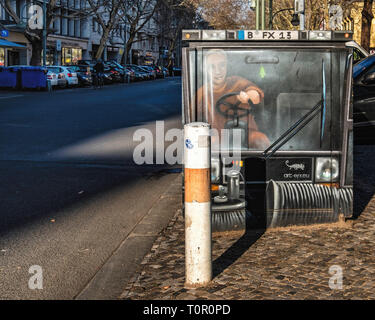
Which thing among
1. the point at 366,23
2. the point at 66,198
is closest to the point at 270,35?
the point at 66,198

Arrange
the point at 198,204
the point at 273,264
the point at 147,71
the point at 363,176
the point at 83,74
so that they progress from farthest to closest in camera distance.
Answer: the point at 147,71, the point at 83,74, the point at 363,176, the point at 273,264, the point at 198,204

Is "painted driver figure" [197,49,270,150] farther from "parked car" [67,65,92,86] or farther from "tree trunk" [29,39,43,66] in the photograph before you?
"tree trunk" [29,39,43,66]

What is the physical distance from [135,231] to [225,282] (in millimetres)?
1845

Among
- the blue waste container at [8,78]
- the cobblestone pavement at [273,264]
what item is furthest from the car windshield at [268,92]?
the blue waste container at [8,78]

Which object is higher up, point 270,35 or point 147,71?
point 147,71

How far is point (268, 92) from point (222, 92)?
0.44 meters

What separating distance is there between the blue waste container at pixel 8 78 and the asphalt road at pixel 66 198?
22.3 metres

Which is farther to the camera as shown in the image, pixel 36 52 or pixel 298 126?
pixel 36 52

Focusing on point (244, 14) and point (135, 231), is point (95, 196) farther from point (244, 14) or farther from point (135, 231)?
point (244, 14)

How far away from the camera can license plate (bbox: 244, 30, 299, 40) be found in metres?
5.88

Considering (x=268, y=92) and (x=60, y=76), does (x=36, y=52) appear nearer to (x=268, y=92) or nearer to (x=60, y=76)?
(x=60, y=76)

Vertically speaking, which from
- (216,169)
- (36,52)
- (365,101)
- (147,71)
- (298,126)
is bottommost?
(216,169)

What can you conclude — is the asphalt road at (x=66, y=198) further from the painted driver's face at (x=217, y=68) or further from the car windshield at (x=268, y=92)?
the painted driver's face at (x=217, y=68)

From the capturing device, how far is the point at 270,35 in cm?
591
